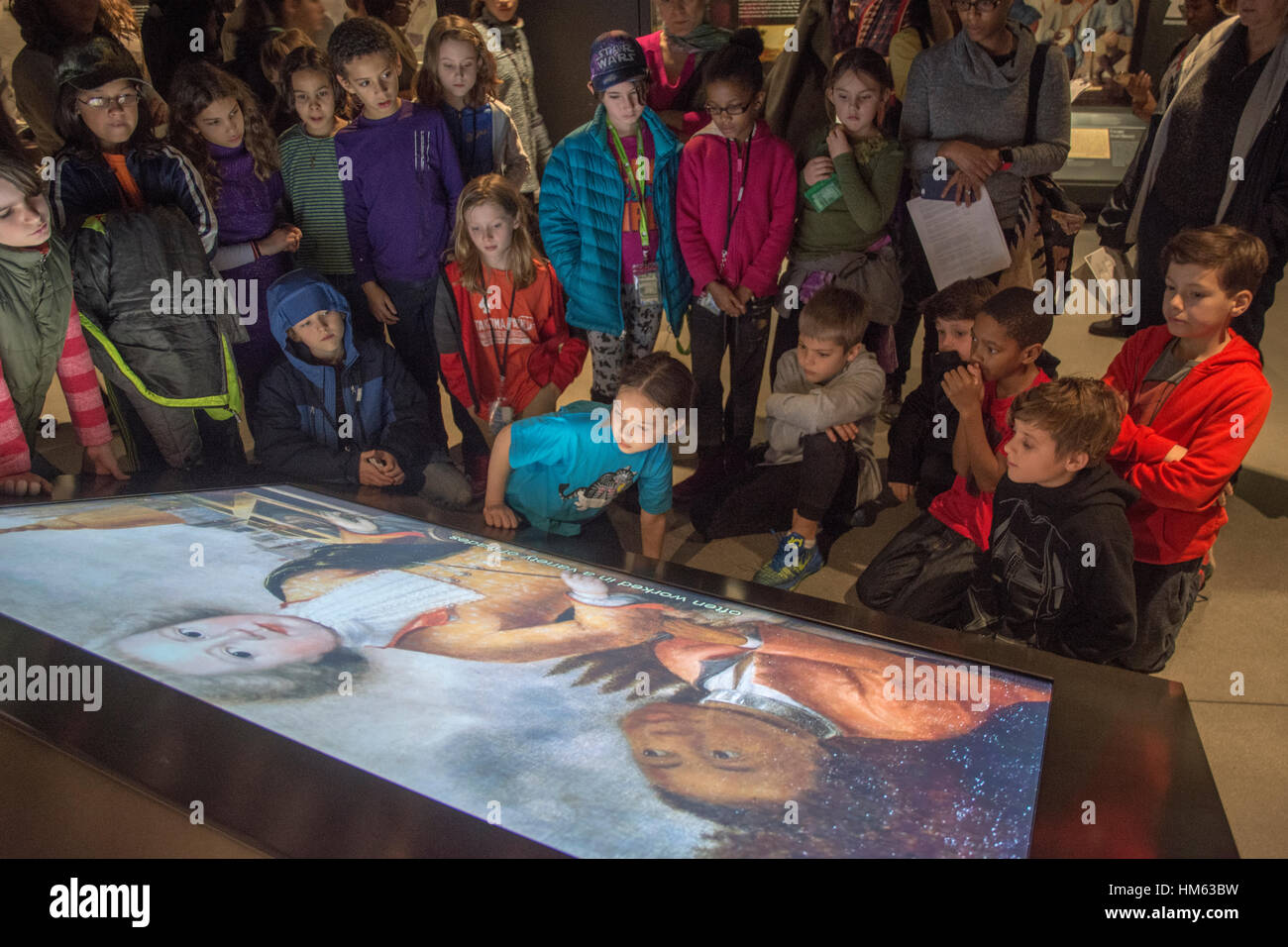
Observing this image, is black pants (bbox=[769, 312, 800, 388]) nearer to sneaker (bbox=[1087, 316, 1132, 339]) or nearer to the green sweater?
the green sweater

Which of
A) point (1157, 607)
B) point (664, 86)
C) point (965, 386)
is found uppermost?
point (664, 86)

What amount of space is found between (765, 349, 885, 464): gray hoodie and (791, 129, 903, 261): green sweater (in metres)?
0.47

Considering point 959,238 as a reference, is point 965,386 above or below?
below

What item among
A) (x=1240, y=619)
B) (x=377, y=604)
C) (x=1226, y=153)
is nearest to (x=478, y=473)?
(x=377, y=604)

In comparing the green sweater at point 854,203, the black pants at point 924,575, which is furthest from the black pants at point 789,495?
the green sweater at point 854,203

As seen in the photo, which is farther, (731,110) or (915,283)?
(915,283)

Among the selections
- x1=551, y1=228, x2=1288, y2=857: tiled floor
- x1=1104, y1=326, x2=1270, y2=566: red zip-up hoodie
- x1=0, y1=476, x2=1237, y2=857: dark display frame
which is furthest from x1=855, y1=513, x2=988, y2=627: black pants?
x1=0, y1=476, x2=1237, y2=857: dark display frame

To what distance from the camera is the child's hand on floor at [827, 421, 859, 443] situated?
3104 mm

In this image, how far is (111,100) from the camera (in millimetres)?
2740

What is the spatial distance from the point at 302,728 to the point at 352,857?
28 centimetres

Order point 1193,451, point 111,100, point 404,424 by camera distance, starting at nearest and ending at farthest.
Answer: point 1193,451, point 111,100, point 404,424

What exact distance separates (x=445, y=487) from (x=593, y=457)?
2.27ft

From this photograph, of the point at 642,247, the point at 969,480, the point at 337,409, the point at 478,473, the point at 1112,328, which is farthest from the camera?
the point at 1112,328

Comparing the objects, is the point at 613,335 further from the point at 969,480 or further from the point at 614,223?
the point at 969,480
